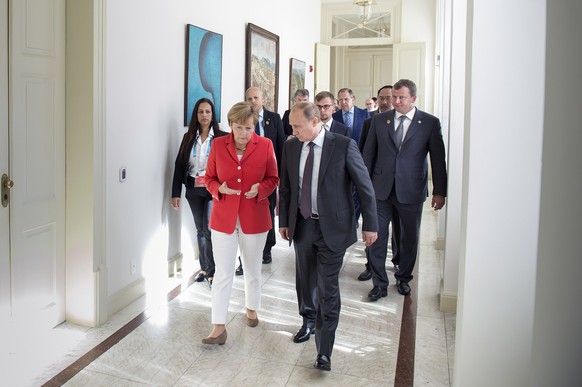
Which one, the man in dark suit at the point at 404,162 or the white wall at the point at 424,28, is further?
the white wall at the point at 424,28

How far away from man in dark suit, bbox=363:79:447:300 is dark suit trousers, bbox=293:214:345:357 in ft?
4.79

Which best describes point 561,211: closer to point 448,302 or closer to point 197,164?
point 448,302

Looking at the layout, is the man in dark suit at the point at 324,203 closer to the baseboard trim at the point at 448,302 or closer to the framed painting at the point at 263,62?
the baseboard trim at the point at 448,302

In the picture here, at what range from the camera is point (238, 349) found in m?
4.13

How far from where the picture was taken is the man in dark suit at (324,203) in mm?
3699

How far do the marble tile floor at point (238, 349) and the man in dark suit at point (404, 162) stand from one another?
0.69 m

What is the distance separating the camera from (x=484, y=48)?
186 cm

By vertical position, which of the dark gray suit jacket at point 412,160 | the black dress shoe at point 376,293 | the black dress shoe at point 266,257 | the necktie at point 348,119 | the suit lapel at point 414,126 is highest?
the necktie at point 348,119

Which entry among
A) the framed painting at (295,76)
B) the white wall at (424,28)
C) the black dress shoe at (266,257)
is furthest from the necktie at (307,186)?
the white wall at (424,28)

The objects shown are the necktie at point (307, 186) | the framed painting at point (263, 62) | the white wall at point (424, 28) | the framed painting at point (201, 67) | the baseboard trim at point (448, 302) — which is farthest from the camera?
the white wall at point (424, 28)

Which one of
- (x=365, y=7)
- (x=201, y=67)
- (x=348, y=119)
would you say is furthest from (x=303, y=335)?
(x=365, y=7)

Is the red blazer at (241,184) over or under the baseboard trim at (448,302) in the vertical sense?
over

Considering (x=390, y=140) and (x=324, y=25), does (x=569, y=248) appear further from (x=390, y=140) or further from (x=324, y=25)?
(x=324, y=25)

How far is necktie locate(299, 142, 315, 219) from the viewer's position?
378 cm
